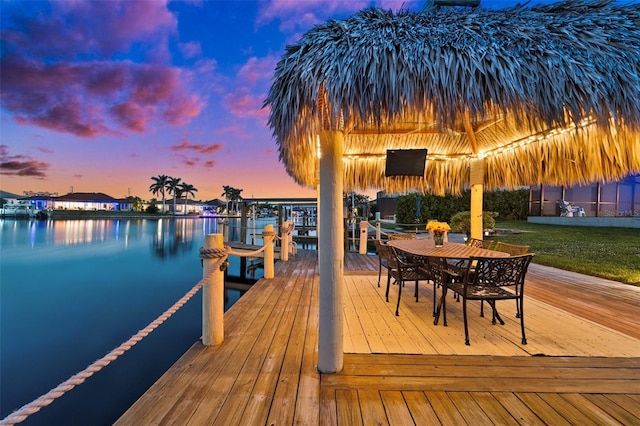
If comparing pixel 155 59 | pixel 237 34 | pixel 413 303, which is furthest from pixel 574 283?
pixel 155 59

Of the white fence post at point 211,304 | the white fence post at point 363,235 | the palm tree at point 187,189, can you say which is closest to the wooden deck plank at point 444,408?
the white fence post at point 211,304

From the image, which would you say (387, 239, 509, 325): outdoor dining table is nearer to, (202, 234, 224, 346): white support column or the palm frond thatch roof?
the palm frond thatch roof

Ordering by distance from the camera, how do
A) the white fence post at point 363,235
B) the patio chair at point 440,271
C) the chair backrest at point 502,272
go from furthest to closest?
the white fence post at point 363,235 → the patio chair at point 440,271 → the chair backrest at point 502,272

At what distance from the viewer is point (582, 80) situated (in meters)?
1.95

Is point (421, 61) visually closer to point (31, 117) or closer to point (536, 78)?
point (536, 78)

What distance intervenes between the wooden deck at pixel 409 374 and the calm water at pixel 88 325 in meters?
2.55

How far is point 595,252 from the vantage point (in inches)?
297

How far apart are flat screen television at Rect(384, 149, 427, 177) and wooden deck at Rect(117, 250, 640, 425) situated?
8.44 feet

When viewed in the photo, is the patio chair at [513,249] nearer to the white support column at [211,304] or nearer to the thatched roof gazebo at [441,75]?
the thatched roof gazebo at [441,75]

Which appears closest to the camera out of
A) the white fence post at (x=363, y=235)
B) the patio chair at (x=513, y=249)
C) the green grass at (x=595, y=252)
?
the patio chair at (x=513, y=249)

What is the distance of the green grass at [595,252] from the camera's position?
5391 mm

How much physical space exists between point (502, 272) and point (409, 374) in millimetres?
1373

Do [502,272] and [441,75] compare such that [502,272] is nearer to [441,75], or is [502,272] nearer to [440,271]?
[440,271]

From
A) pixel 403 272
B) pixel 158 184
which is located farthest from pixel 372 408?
pixel 158 184
